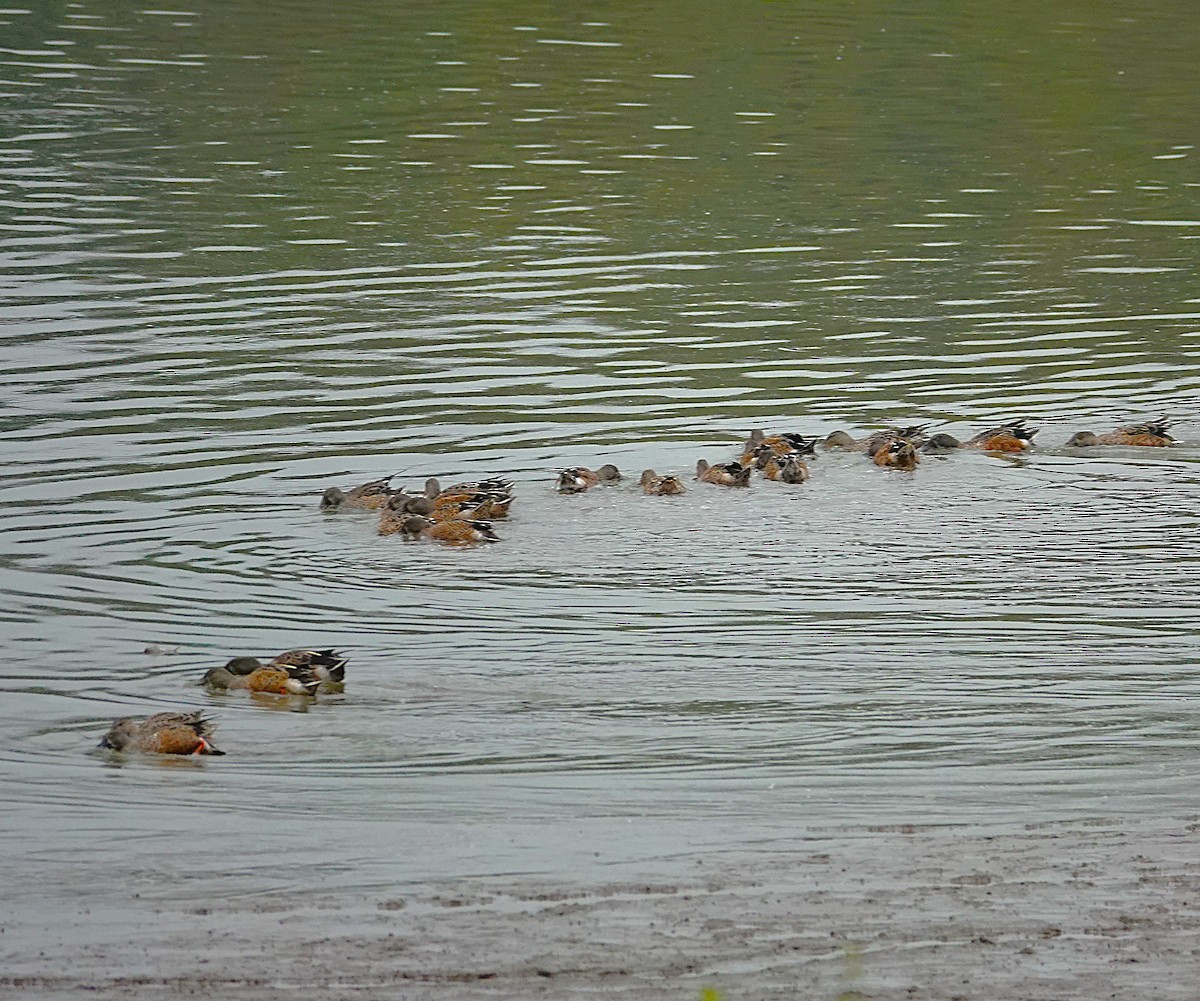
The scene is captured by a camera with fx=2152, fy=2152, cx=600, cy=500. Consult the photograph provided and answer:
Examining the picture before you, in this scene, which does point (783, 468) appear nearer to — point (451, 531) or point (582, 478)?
point (582, 478)

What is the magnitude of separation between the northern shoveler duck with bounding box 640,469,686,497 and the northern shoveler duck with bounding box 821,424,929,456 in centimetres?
171

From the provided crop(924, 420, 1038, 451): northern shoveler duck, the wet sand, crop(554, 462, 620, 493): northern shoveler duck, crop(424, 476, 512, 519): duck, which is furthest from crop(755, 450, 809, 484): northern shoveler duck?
the wet sand

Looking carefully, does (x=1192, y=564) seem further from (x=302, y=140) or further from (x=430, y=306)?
(x=302, y=140)

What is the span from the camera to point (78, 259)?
84.2 ft

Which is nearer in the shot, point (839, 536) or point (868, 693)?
point (868, 693)

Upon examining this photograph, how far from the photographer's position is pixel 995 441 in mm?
17531

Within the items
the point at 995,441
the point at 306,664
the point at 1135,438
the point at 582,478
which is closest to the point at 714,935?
the point at 306,664

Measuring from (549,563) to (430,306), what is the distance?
10.1m

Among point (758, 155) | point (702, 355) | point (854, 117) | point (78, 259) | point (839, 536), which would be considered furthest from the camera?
point (854, 117)

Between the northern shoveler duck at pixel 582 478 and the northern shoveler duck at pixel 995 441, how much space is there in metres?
2.79

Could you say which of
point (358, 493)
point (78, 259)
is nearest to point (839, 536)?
point (358, 493)

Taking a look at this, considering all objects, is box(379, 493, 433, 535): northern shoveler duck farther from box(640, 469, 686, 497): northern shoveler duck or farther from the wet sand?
the wet sand

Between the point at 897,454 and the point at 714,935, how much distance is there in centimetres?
925

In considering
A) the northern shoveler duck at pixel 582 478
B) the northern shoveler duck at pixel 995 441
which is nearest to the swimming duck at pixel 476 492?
the northern shoveler duck at pixel 582 478
